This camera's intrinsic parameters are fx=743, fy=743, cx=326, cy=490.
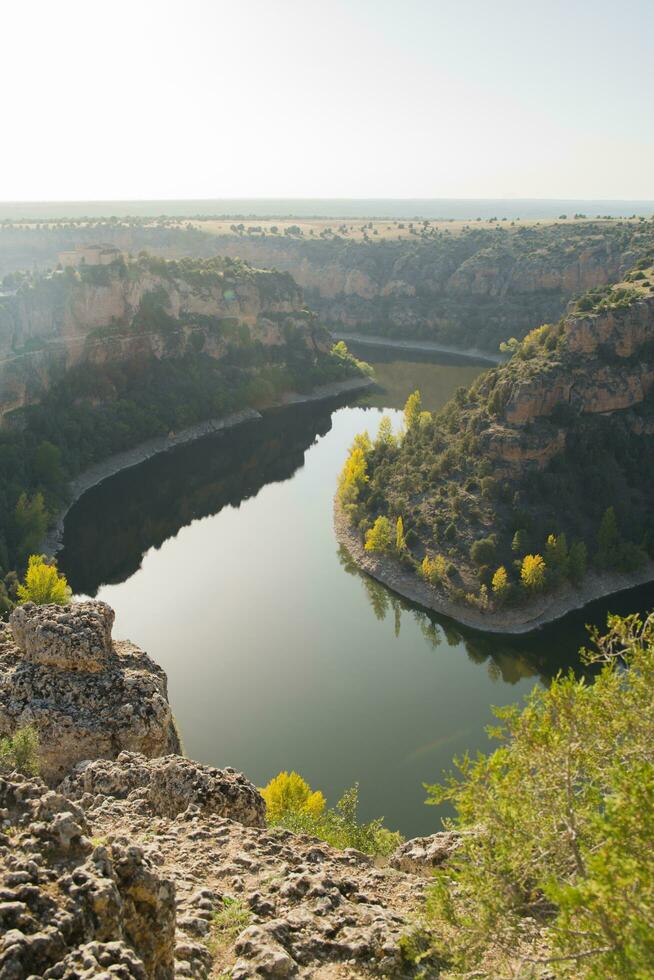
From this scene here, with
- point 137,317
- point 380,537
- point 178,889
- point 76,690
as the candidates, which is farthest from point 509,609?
point 137,317

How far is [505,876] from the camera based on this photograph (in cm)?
793

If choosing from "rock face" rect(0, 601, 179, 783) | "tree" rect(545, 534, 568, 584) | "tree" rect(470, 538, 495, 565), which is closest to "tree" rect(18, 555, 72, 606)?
"rock face" rect(0, 601, 179, 783)

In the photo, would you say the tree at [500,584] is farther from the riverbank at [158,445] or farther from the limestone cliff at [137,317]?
the limestone cliff at [137,317]

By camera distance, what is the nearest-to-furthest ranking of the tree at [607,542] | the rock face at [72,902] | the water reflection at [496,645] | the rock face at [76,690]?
the rock face at [72,902]
the rock face at [76,690]
the water reflection at [496,645]
the tree at [607,542]

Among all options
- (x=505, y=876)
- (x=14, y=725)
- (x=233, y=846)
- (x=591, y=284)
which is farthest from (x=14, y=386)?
(x=591, y=284)

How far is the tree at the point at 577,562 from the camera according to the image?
37094 mm

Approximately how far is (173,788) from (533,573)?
2601cm

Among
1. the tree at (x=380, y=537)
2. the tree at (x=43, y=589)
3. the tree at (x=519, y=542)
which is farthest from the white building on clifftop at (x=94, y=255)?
the tree at (x=519, y=542)

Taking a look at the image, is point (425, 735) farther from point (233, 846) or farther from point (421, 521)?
point (233, 846)

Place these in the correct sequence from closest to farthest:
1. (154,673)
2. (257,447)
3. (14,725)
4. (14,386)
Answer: (14,725) → (154,673) → (14,386) → (257,447)

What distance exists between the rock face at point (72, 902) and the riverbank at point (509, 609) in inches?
1133

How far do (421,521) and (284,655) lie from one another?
465 inches

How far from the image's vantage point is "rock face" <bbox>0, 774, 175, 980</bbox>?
6113mm

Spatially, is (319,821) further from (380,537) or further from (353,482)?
(353,482)
